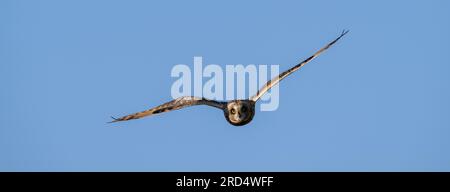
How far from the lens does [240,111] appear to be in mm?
25562

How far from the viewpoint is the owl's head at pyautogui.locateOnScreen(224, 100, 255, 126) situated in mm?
25562

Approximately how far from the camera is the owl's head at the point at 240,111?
25.6 meters
